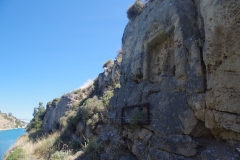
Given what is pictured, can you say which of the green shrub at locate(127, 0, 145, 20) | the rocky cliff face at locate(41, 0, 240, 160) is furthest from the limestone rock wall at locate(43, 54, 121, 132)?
the rocky cliff face at locate(41, 0, 240, 160)


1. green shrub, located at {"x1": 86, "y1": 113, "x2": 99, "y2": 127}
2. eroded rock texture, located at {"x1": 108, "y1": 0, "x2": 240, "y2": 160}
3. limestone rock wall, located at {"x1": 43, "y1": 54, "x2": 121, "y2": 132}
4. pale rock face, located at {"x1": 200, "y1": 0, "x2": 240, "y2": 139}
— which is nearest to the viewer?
pale rock face, located at {"x1": 200, "y1": 0, "x2": 240, "y2": 139}

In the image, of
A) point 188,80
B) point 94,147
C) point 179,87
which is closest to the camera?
point 188,80

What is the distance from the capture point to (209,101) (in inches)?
120

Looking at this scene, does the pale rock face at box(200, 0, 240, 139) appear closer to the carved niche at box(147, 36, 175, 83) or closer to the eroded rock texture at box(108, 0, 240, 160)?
the eroded rock texture at box(108, 0, 240, 160)

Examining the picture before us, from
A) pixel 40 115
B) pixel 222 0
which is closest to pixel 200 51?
pixel 222 0

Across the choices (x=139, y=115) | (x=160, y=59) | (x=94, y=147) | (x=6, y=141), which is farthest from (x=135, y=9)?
(x=6, y=141)

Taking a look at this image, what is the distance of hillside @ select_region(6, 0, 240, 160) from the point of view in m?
2.83

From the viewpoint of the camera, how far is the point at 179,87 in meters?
3.83

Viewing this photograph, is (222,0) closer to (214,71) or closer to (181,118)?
(214,71)

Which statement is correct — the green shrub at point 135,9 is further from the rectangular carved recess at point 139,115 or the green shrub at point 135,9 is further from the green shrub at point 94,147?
the green shrub at point 94,147

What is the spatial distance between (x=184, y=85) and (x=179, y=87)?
0.14 m

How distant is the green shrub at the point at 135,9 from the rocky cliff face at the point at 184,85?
0.93 metres

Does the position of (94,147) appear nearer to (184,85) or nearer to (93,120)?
(93,120)

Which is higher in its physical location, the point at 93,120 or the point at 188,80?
the point at 188,80
